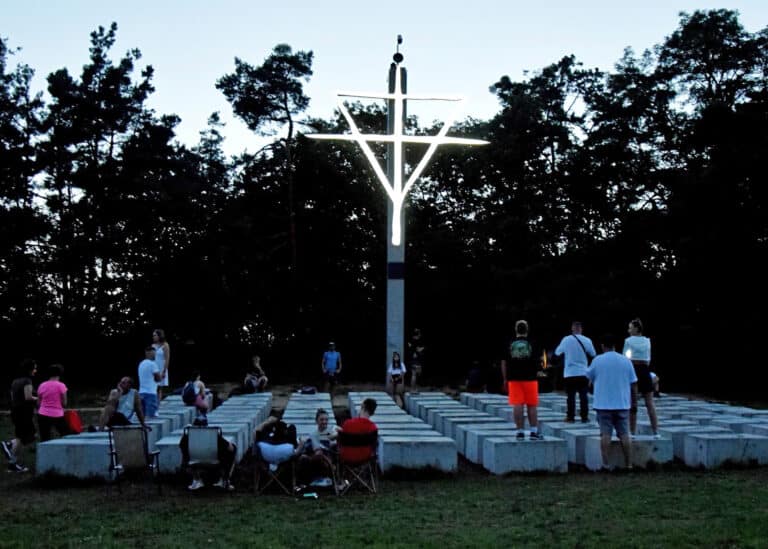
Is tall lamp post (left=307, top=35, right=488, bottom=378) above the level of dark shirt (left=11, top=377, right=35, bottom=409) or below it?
above

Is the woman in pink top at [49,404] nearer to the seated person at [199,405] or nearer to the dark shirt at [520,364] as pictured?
the seated person at [199,405]

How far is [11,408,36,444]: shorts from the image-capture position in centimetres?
1312

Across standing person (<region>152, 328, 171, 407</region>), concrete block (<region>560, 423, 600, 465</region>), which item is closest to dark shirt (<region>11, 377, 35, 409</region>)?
standing person (<region>152, 328, 171, 407</region>)

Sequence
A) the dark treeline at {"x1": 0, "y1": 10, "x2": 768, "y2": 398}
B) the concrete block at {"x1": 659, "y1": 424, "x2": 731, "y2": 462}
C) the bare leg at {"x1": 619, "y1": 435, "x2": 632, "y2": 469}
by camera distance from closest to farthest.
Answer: the bare leg at {"x1": 619, "y1": 435, "x2": 632, "y2": 469}, the concrete block at {"x1": 659, "y1": 424, "x2": 731, "y2": 462}, the dark treeline at {"x1": 0, "y1": 10, "x2": 768, "y2": 398}

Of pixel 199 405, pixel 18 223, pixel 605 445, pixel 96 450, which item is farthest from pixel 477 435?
pixel 18 223

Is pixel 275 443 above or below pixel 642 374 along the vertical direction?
below

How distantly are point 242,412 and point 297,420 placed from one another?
1677mm

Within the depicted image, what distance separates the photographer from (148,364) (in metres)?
14.7

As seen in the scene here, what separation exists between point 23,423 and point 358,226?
2499cm

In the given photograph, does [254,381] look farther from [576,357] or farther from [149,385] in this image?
[576,357]

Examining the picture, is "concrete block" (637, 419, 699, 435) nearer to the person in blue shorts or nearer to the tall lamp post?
the tall lamp post

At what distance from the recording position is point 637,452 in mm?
11742

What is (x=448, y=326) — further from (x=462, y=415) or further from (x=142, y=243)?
(x=462, y=415)

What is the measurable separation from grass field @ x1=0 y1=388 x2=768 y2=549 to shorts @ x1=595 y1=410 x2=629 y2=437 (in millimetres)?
535
